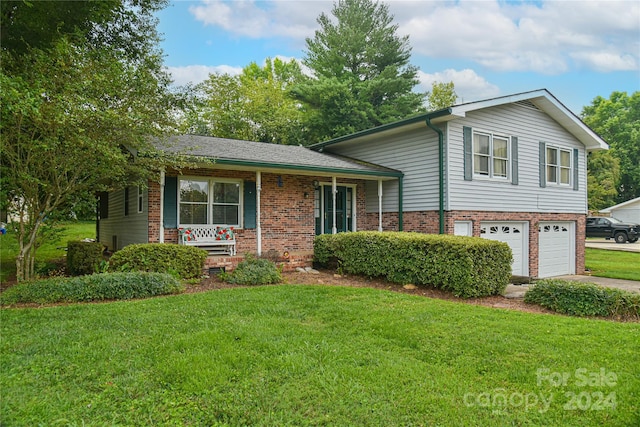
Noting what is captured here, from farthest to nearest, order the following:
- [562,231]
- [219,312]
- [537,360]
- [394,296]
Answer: [562,231] → [394,296] → [219,312] → [537,360]

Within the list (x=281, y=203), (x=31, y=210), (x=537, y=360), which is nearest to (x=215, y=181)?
(x=281, y=203)

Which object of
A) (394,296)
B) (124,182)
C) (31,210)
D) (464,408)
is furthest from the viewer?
(124,182)

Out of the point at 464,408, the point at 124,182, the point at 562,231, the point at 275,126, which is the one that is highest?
the point at 275,126

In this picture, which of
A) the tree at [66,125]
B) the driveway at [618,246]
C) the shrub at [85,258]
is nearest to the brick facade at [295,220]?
the shrub at [85,258]

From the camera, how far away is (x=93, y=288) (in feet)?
22.0

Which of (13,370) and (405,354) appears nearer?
(13,370)

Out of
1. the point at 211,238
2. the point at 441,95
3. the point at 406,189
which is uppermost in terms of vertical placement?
the point at 441,95

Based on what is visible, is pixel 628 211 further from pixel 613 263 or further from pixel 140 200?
pixel 140 200

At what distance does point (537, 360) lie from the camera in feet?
12.8

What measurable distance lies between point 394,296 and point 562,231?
1027 cm

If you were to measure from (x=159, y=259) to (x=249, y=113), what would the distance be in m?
20.7

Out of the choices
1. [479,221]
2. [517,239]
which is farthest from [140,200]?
[517,239]

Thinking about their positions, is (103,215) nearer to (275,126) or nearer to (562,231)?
(275,126)

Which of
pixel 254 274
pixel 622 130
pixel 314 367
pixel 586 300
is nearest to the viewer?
pixel 314 367
